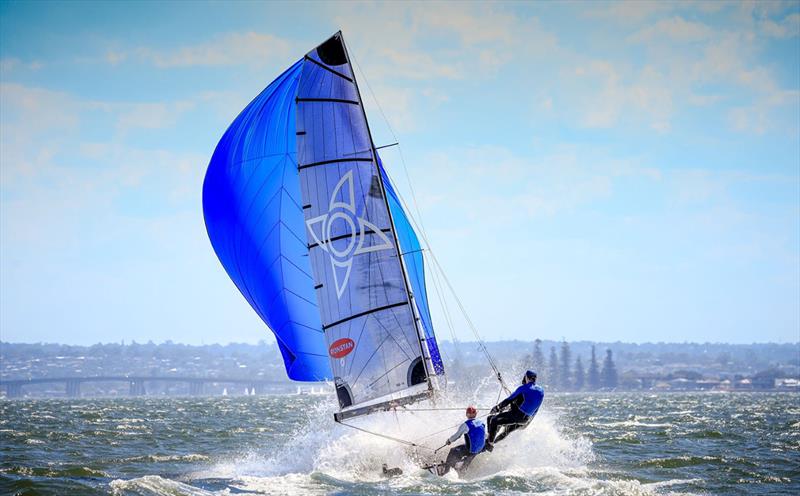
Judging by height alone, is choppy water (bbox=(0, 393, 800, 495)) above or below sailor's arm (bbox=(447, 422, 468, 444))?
below

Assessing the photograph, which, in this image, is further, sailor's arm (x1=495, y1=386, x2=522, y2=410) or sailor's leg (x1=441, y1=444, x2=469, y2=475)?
sailor's arm (x1=495, y1=386, x2=522, y2=410)

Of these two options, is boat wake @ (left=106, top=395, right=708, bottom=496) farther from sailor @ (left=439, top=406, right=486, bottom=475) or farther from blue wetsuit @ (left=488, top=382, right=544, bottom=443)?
blue wetsuit @ (left=488, top=382, right=544, bottom=443)

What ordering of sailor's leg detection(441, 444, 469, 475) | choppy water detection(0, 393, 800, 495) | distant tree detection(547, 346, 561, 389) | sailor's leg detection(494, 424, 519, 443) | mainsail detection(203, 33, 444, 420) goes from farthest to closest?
distant tree detection(547, 346, 561, 389)
sailor's leg detection(494, 424, 519, 443)
sailor's leg detection(441, 444, 469, 475)
mainsail detection(203, 33, 444, 420)
choppy water detection(0, 393, 800, 495)

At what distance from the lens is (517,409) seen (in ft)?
45.0

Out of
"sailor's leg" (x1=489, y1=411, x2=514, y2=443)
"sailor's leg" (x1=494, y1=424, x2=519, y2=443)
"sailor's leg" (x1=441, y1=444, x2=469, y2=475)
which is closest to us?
"sailor's leg" (x1=441, y1=444, x2=469, y2=475)

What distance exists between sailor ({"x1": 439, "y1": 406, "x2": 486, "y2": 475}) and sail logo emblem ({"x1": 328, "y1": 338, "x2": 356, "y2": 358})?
1.96 metres

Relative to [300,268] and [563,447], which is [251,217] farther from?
[563,447]

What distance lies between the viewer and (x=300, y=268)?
14.3 metres

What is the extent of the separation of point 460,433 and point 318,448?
137 inches

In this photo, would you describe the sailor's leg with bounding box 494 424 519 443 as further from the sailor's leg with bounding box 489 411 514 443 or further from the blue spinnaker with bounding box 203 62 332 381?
the blue spinnaker with bounding box 203 62 332 381

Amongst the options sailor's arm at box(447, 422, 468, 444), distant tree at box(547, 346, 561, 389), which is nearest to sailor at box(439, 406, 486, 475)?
sailor's arm at box(447, 422, 468, 444)

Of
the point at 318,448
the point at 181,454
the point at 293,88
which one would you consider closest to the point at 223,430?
the point at 181,454

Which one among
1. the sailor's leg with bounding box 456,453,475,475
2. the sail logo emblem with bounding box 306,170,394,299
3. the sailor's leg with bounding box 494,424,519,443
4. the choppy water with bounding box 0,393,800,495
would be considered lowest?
the choppy water with bounding box 0,393,800,495

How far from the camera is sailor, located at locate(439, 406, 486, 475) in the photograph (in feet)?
43.3
